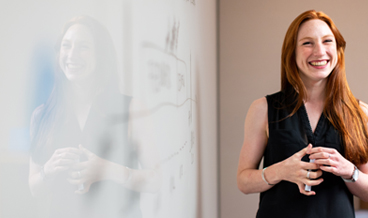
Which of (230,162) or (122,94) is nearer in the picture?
(122,94)

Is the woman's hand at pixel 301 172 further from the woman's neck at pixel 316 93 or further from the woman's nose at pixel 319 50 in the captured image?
the woman's nose at pixel 319 50

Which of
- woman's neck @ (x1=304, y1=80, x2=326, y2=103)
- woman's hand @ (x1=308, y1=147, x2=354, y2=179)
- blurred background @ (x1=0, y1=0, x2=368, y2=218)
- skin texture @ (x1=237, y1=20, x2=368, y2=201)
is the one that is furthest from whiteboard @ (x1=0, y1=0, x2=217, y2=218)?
woman's neck @ (x1=304, y1=80, x2=326, y2=103)

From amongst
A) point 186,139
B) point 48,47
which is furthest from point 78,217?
point 186,139

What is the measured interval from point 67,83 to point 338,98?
4.70ft

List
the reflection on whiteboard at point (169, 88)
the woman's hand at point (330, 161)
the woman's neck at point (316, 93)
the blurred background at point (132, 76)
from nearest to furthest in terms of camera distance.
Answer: the blurred background at point (132, 76) → the reflection on whiteboard at point (169, 88) → the woman's hand at point (330, 161) → the woman's neck at point (316, 93)

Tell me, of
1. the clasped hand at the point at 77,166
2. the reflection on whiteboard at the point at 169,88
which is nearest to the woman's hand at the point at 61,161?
the clasped hand at the point at 77,166

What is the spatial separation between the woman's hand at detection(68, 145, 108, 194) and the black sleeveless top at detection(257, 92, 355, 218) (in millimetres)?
1185

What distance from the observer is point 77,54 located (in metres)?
0.38

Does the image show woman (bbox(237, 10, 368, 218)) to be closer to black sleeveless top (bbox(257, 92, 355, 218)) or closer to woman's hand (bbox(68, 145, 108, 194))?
black sleeveless top (bbox(257, 92, 355, 218))

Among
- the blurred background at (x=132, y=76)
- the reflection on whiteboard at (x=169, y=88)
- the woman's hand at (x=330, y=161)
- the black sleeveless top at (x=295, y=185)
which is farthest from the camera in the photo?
the black sleeveless top at (x=295, y=185)

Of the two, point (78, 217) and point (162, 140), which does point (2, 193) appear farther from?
point (162, 140)

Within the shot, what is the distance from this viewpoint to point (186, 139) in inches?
46.4

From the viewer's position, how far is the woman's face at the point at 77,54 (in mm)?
353

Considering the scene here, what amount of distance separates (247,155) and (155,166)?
0.94 metres
